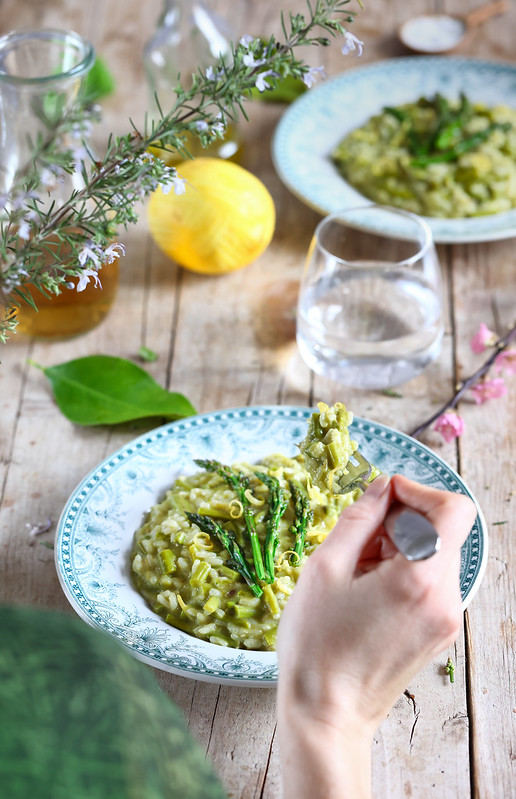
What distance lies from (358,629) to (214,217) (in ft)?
3.94

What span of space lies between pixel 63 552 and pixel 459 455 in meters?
0.81

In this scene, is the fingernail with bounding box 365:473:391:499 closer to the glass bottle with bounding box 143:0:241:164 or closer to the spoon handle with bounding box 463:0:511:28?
the glass bottle with bounding box 143:0:241:164

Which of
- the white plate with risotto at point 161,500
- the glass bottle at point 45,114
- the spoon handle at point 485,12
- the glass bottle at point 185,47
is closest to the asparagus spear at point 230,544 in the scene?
the white plate with risotto at point 161,500

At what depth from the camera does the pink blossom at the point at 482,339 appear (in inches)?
76.2

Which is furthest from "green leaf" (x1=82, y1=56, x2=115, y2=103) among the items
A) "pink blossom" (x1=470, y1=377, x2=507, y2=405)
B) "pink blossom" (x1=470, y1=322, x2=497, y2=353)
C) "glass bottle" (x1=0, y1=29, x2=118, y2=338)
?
"pink blossom" (x1=470, y1=377, x2=507, y2=405)

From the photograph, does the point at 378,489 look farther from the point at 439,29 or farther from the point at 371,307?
the point at 439,29

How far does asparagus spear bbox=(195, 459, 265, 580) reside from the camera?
1.35 meters

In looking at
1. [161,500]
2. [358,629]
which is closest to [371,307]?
[161,500]

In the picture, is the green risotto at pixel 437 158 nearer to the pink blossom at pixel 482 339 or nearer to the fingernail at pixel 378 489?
the pink blossom at pixel 482 339

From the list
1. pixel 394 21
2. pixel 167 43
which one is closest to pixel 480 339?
pixel 167 43

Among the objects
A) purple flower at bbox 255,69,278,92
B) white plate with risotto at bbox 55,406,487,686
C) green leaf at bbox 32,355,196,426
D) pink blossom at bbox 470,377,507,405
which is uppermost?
purple flower at bbox 255,69,278,92

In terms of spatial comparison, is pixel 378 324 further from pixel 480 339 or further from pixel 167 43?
pixel 167 43

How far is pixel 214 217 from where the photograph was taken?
Result: 78.2 inches

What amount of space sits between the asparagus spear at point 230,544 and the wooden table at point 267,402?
0.16 m
